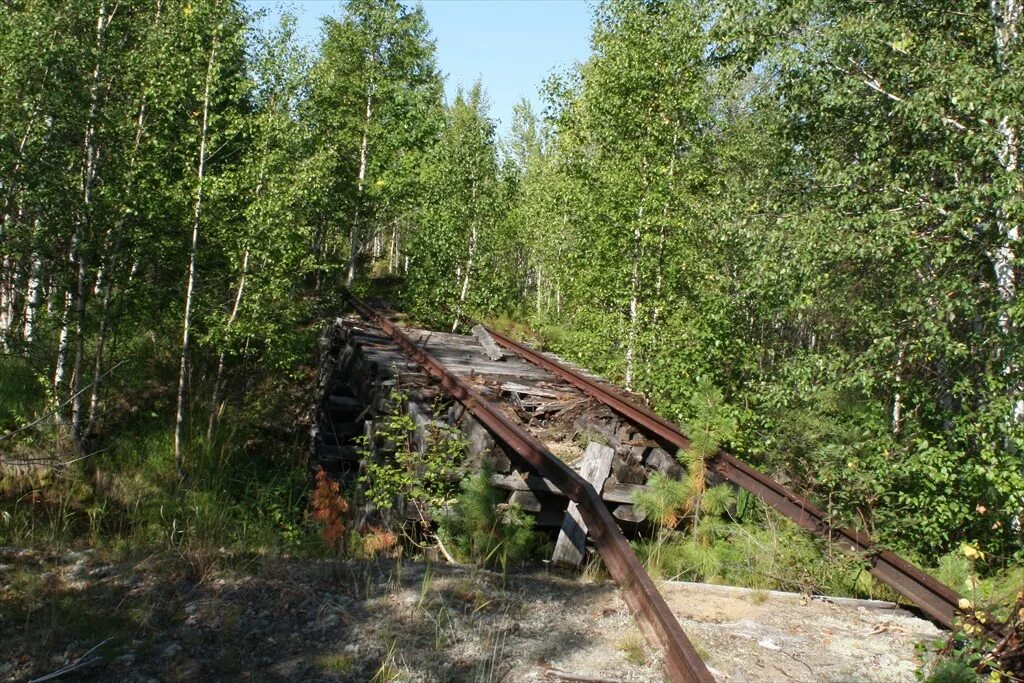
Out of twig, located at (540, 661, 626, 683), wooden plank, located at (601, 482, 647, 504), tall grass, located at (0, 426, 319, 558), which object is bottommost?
tall grass, located at (0, 426, 319, 558)

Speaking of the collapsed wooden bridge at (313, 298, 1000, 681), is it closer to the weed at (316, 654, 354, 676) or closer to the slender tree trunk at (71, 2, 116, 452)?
the weed at (316, 654, 354, 676)

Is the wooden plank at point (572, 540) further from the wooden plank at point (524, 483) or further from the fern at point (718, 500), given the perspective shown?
the fern at point (718, 500)

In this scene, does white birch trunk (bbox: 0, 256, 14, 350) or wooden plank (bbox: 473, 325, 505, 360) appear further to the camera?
wooden plank (bbox: 473, 325, 505, 360)

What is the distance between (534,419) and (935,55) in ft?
18.1

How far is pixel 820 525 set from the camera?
5.98 metres

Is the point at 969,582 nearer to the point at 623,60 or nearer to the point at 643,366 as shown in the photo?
the point at 643,366

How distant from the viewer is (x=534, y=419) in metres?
9.23

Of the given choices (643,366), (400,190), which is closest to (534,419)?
(643,366)

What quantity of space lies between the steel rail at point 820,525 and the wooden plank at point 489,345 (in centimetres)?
353

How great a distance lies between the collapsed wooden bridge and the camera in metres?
4.85

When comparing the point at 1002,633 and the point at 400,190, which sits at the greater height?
the point at 400,190

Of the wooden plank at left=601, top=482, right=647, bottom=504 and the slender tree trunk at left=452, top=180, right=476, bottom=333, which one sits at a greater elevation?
the slender tree trunk at left=452, top=180, right=476, bottom=333

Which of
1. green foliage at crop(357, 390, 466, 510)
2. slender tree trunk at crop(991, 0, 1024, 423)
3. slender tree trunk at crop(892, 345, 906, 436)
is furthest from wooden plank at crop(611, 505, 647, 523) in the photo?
slender tree trunk at crop(991, 0, 1024, 423)

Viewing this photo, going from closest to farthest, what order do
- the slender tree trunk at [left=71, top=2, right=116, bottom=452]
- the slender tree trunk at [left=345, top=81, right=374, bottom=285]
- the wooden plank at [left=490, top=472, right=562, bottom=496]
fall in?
the wooden plank at [left=490, top=472, right=562, bottom=496] < the slender tree trunk at [left=71, top=2, right=116, bottom=452] < the slender tree trunk at [left=345, top=81, right=374, bottom=285]
